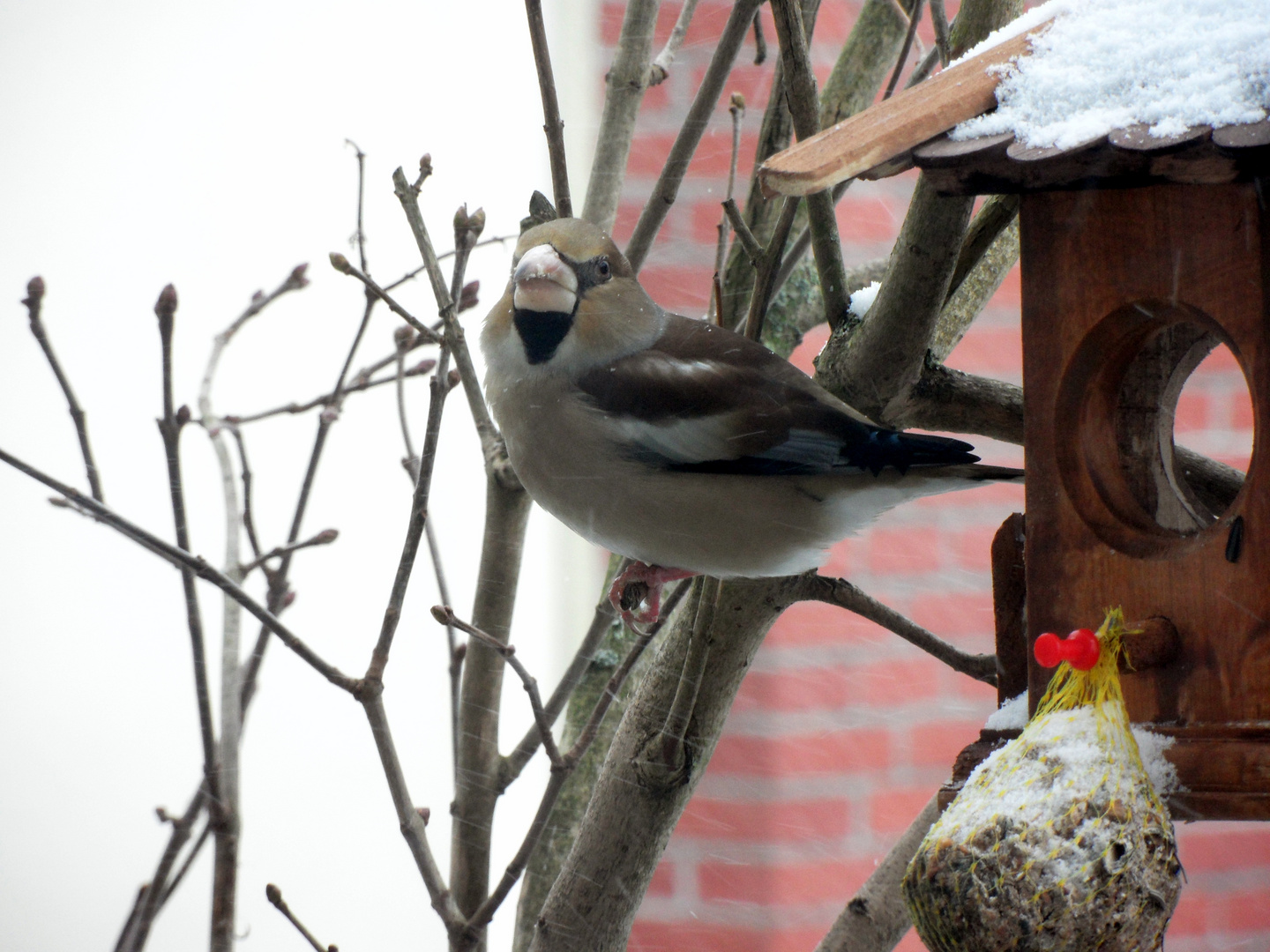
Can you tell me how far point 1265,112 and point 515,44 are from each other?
1.76m

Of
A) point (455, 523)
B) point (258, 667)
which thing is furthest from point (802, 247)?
point (455, 523)

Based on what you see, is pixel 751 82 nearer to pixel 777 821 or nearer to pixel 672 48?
pixel 672 48

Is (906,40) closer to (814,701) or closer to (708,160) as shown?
(708,160)

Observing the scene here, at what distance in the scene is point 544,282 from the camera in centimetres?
146

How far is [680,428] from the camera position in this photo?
1.49m

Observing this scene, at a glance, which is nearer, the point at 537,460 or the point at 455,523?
the point at 537,460

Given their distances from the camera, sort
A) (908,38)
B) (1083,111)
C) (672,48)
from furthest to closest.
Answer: (672,48) < (908,38) < (1083,111)

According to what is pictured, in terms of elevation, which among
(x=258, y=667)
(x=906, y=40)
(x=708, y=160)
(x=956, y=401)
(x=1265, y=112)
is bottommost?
(x=258, y=667)

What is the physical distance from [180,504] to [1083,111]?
40.3 inches

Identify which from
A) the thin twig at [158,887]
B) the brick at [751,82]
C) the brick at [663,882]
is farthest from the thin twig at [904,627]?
the brick at [751,82]

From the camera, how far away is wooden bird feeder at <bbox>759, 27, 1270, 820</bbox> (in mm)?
959

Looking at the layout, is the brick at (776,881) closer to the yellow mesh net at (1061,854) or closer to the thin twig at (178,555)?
the thin twig at (178,555)

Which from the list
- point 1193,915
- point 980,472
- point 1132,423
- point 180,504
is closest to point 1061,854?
point 1132,423

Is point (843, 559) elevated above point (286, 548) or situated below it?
above
